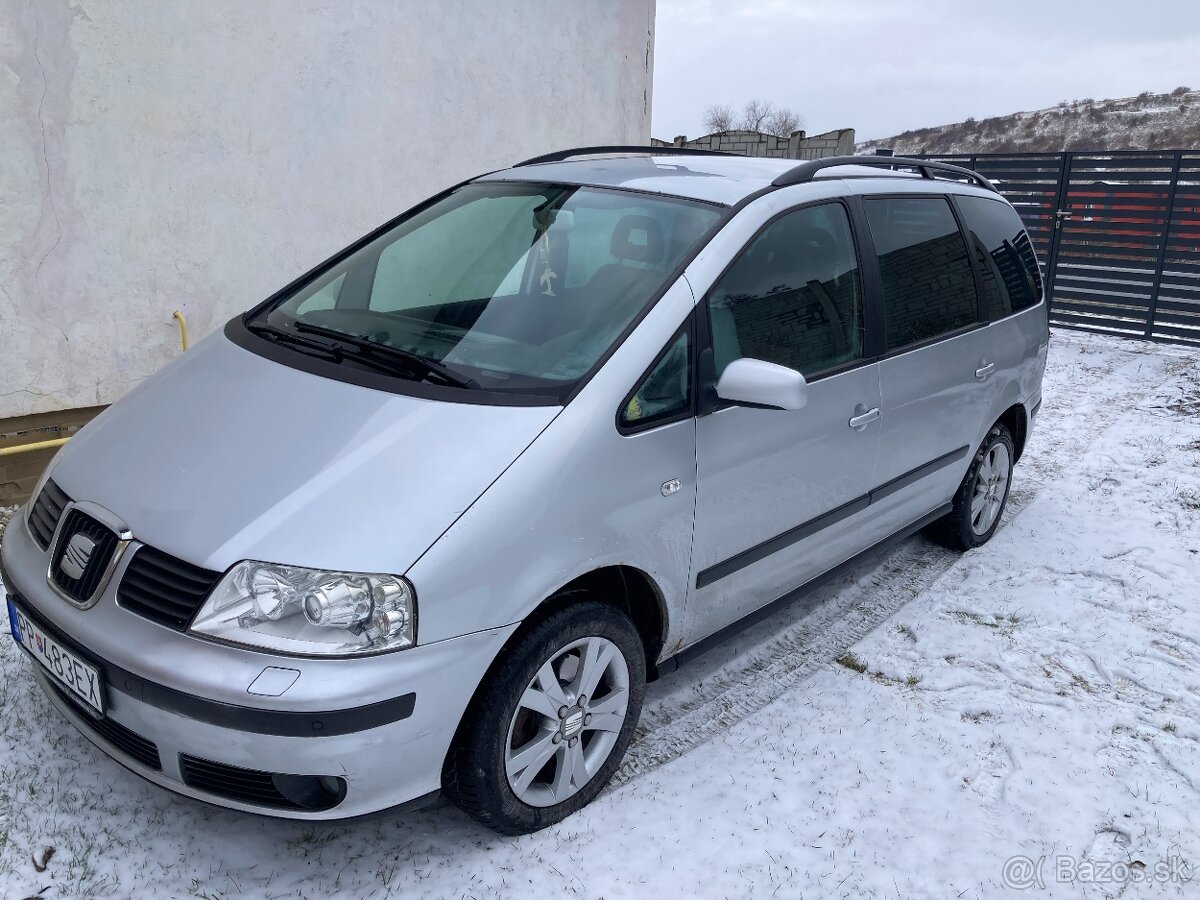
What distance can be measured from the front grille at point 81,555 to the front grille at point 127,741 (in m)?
0.31

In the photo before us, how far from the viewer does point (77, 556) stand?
2400 millimetres

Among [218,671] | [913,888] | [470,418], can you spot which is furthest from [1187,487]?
[218,671]

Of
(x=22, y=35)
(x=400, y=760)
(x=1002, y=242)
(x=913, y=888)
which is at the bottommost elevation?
(x=913, y=888)

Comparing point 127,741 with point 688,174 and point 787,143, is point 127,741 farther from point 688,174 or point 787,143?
point 787,143

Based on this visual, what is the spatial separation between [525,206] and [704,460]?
1.21 m

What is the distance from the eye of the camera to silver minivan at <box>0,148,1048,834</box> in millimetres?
2164

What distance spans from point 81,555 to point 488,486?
1.05 metres

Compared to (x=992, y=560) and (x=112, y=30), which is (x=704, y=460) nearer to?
(x=992, y=560)

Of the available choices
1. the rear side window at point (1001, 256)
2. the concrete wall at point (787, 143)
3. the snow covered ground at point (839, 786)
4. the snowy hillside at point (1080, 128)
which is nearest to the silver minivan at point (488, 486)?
the snow covered ground at point (839, 786)

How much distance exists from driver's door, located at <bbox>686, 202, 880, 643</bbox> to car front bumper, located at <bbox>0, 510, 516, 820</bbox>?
0.89 metres

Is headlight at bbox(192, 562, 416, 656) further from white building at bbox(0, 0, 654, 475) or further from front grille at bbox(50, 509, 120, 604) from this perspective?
white building at bbox(0, 0, 654, 475)

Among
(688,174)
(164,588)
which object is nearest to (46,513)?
(164,588)

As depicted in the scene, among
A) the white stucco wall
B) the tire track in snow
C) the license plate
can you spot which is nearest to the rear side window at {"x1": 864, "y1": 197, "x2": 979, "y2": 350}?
the tire track in snow

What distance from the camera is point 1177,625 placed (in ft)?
13.5
